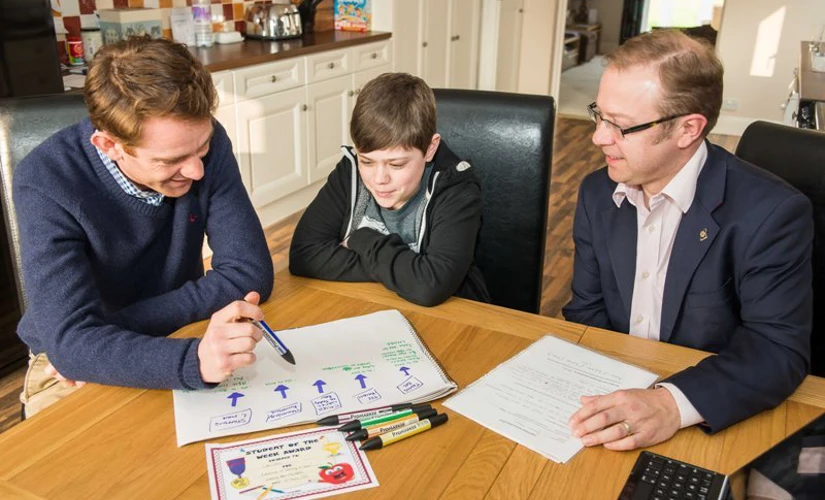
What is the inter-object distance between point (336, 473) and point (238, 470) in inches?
4.7

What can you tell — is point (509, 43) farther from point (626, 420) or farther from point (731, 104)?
point (626, 420)

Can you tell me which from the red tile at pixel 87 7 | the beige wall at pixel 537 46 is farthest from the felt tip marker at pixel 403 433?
the beige wall at pixel 537 46

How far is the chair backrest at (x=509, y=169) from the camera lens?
1646 mm

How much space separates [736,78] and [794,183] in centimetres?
506

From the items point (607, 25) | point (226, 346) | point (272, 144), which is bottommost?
point (272, 144)

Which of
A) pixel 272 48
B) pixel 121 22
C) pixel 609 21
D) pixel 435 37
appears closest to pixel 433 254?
pixel 121 22

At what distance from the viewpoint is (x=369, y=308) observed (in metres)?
1.32

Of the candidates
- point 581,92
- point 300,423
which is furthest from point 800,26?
point 300,423

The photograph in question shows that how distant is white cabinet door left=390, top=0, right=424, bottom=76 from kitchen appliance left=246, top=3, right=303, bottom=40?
2.17 ft

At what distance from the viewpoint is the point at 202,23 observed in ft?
11.4

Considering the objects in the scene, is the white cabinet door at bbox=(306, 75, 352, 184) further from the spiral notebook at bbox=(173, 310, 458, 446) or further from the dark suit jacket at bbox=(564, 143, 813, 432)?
the spiral notebook at bbox=(173, 310, 458, 446)

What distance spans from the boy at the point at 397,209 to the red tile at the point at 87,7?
208 centimetres

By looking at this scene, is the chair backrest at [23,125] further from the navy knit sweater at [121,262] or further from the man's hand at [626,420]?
the man's hand at [626,420]

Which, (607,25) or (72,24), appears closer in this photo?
(72,24)
